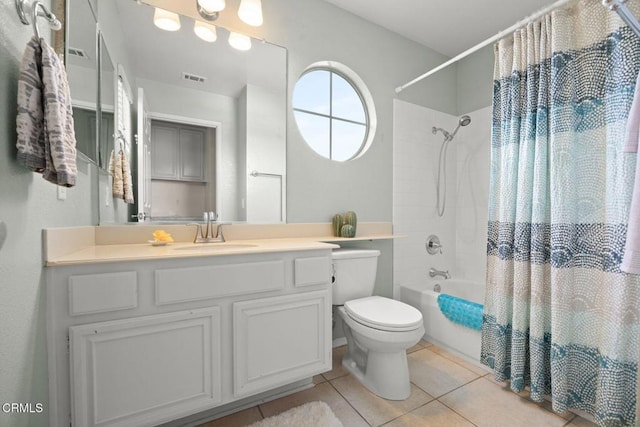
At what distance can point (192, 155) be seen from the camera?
1721 mm

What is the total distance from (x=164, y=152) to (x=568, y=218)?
223 centimetres

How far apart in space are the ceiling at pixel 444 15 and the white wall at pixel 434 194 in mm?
633

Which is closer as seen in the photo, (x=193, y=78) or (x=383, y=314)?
(x=383, y=314)

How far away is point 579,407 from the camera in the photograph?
1.39 meters

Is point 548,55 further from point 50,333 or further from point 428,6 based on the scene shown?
point 50,333

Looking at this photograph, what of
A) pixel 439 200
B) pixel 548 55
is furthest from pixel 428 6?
pixel 439 200

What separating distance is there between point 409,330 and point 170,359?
1.13m

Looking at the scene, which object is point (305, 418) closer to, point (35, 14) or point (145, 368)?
point (145, 368)

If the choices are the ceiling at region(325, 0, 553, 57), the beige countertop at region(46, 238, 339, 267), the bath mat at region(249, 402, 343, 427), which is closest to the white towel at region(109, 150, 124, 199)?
the beige countertop at region(46, 238, 339, 267)

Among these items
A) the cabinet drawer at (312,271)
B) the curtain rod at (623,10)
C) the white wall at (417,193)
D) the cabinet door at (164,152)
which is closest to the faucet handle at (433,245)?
the white wall at (417,193)

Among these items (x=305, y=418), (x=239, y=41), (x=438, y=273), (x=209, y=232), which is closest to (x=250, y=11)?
(x=239, y=41)

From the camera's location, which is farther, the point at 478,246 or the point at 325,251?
the point at 478,246

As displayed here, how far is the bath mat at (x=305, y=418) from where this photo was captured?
133 centimetres

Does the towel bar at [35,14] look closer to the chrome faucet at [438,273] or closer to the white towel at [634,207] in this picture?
the white towel at [634,207]
